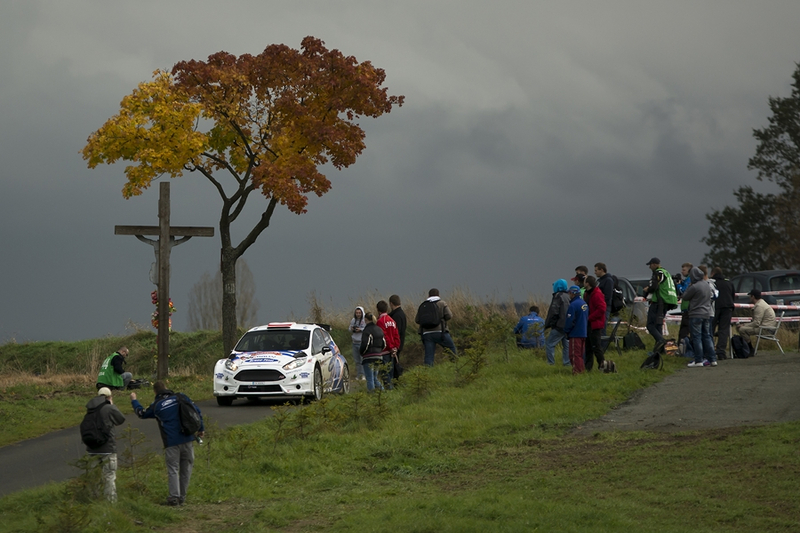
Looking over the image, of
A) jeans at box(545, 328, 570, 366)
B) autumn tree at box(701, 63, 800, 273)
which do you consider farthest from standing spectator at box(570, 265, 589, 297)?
autumn tree at box(701, 63, 800, 273)

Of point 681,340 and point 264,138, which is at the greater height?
point 264,138

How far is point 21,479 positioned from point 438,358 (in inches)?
752

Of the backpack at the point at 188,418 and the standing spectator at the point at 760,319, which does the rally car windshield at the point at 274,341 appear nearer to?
the backpack at the point at 188,418

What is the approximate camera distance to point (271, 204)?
2892 centimetres

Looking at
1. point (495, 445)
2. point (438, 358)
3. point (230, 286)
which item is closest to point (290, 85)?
point (230, 286)

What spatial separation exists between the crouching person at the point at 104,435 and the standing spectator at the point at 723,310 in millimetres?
14044

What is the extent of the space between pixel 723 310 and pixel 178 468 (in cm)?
1362

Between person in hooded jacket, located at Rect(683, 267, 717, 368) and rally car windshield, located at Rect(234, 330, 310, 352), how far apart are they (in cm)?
799

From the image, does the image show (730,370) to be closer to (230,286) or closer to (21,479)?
(21,479)

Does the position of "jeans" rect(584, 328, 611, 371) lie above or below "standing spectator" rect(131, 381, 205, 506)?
above

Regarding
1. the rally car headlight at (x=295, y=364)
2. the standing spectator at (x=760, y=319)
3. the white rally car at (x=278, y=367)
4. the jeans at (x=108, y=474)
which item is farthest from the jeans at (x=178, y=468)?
the standing spectator at (x=760, y=319)

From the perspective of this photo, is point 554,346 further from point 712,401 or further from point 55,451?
point 55,451

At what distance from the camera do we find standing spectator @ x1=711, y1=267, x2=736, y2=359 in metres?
19.7

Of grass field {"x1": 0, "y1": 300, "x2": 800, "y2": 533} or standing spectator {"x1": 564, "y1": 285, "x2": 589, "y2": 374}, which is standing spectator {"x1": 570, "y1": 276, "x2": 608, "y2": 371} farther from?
grass field {"x1": 0, "y1": 300, "x2": 800, "y2": 533}
